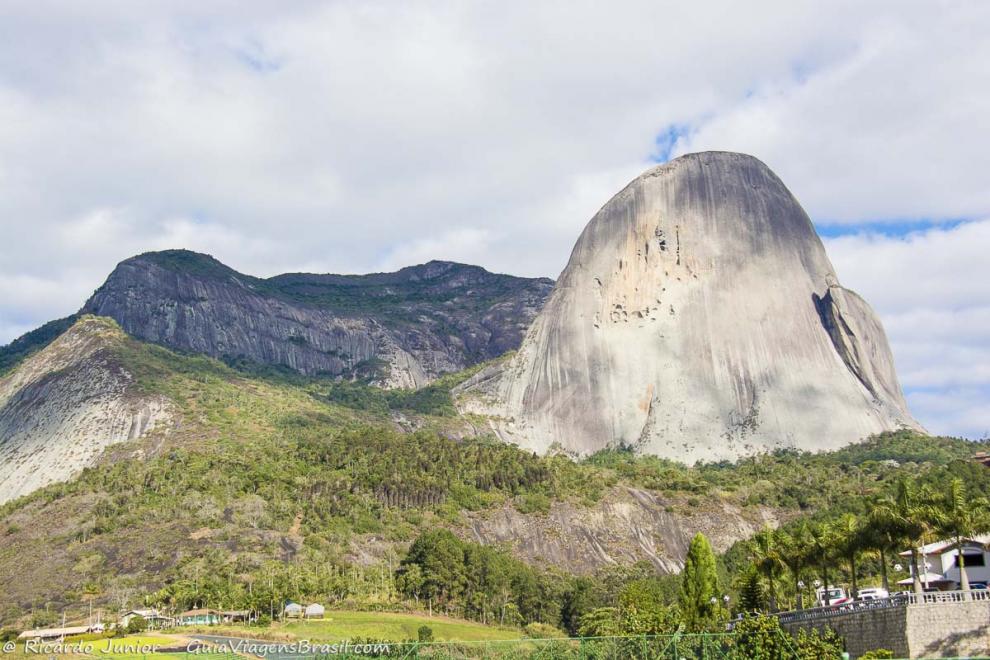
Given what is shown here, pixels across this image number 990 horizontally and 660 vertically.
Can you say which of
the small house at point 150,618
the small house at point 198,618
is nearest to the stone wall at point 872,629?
the small house at point 198,618

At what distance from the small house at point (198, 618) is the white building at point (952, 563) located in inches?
2185

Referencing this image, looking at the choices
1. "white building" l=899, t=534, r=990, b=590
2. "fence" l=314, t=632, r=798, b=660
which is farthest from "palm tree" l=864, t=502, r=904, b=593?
"fence" l=314, t=632, r=798, b=660

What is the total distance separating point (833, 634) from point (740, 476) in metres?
113

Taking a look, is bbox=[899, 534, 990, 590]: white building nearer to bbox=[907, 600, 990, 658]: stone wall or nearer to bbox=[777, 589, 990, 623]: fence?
bbox=[777, 589, 990, 623]: fence

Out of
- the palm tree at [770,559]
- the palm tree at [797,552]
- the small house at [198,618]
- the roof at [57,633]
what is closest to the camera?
the palm tree at [797,552]

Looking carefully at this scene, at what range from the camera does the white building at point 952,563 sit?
5425cm

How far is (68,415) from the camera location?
169125 millimetres

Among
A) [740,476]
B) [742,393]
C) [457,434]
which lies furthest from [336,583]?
[742,393]

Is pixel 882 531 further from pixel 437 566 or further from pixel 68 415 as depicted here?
pixel 68 415

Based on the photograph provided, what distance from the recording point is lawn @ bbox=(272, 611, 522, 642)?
3091 inches

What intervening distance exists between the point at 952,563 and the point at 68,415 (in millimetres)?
147655

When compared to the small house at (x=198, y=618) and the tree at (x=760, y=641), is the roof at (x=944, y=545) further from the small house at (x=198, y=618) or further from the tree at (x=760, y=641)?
the small house at (x=198, y=618)

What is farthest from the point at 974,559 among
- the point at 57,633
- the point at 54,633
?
the point at 54,633

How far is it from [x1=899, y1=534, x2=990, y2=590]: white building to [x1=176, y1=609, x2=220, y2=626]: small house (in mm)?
55486
